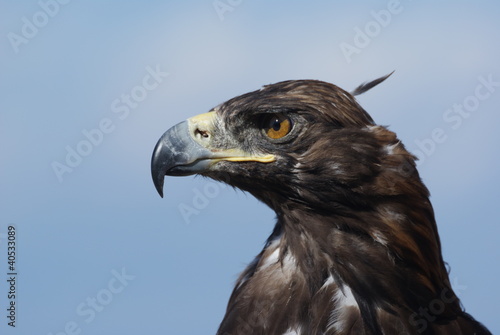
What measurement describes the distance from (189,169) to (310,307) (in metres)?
1.26

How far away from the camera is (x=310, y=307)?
4.55 m

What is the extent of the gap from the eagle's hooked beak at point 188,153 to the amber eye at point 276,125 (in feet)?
0.52

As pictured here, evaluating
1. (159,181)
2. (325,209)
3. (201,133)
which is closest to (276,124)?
(201,133)

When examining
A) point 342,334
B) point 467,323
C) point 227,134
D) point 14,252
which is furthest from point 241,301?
point 14,252

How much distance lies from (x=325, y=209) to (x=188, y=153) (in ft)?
3.36

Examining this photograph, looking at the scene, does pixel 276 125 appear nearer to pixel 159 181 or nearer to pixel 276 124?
pixel 276 124

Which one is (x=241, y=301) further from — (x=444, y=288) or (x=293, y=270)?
(x=444, y=288)

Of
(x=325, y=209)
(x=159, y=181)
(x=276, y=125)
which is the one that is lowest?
(x=325, y=209)

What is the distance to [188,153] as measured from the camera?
4.75 meters

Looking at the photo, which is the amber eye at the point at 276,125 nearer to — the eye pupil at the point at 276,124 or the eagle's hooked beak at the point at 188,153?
the eye pupil at the point at 276,124

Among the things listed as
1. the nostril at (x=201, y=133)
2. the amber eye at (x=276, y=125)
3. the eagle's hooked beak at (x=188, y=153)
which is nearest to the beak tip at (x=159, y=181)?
the eagle's hooked beak at (x=188, y=153)

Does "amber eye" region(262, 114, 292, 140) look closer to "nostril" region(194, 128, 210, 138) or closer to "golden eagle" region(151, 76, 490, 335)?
"golden eagle" region(151, 76, 490, 335)

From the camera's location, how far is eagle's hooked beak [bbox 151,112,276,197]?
4.73 metres

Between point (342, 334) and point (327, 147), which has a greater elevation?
point (327, 147)
